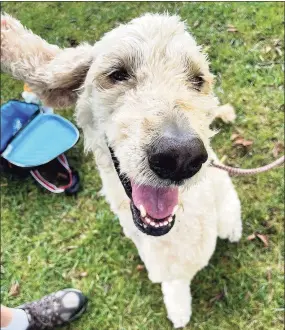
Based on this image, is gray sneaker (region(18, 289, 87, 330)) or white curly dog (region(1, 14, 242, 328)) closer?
white curly dog (region(1, 14, 242, 328))

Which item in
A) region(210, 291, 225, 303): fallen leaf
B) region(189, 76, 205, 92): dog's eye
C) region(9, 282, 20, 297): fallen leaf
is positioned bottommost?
region(210, 291, 225, 303): fallen leaf

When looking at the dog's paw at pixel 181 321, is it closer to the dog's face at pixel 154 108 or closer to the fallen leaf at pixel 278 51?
the dog's face at pixel 154 108

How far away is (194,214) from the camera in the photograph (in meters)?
3.02

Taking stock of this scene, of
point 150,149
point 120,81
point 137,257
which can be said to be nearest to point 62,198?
point 137,257

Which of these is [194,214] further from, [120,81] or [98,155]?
[120,81]

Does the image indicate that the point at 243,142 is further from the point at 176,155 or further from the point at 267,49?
the point at 176,155

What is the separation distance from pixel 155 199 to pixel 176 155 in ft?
1.81

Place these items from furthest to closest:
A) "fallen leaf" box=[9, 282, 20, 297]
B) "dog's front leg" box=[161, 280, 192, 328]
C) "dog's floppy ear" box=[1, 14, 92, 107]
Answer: "fallen leaf" box=[9, 282, 20, 297]
"dog's front leg" box=[161, 280, 192, 328]
"dog's floppy ear" box=[1, 14, 92, 107]

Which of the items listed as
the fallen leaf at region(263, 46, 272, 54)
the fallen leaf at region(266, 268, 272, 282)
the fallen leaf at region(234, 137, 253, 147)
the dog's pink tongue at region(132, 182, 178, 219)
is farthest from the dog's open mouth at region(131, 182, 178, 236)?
the fallen leaf at region(263, 46, 272, 54)

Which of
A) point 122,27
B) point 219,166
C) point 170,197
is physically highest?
point 122,27

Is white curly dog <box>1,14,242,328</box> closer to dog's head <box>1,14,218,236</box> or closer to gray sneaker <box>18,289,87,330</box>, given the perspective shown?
dog's head <box>1,14,218,236</box>

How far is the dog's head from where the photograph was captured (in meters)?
2.12

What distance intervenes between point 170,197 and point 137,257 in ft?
4.96

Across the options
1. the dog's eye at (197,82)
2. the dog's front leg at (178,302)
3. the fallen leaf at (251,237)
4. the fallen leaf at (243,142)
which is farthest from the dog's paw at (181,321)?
the dog's eye at (197,82)
